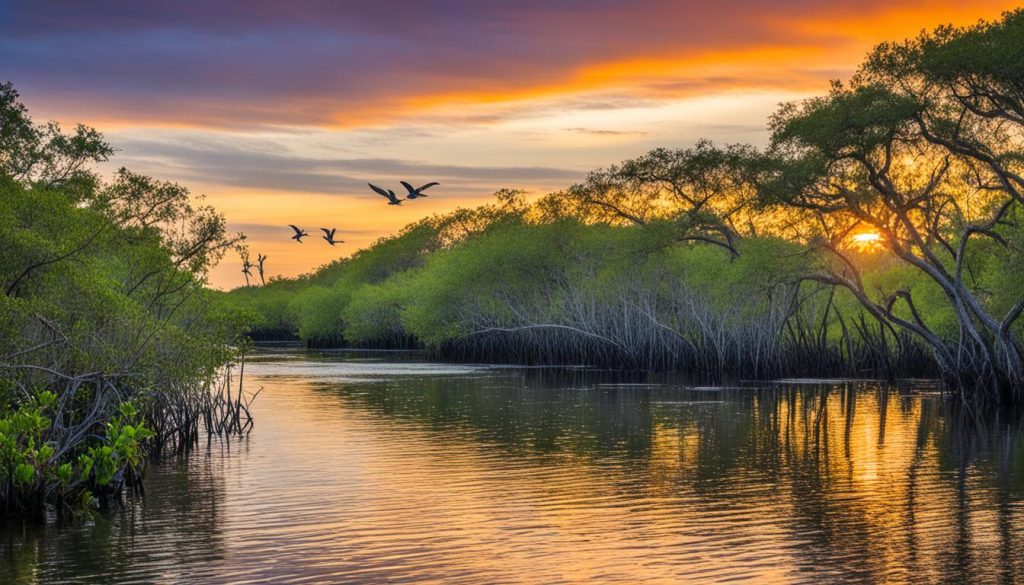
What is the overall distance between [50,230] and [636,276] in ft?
113

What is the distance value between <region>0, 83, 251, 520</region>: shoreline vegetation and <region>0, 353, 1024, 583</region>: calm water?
767mm

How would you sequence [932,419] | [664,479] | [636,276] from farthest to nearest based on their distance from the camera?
[636,276]
[932,419]
[664,479]

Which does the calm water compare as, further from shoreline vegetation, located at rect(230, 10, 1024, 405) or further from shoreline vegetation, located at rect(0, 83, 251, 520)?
shoreline vegetation, located at rect(230, 10, 1024, 405)

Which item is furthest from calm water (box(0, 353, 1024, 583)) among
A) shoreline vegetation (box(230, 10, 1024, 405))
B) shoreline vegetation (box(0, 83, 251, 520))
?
shoreline vegetation (box(230, 10, 1024, 405))

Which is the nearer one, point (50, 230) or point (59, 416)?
point (59, 416)

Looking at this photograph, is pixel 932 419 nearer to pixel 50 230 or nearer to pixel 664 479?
pixel 664 479

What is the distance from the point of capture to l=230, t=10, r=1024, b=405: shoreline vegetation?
28.8 meters

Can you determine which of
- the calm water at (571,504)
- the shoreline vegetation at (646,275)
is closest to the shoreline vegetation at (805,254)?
the shoreline vegetation at (646,275)

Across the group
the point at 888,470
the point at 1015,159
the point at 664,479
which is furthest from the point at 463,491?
the point at 1015,159

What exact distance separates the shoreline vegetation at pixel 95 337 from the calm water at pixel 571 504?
77cm

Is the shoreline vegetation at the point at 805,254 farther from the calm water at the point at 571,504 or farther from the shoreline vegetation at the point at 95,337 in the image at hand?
the calm water at the point at 571,504

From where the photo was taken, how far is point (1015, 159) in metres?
30.3

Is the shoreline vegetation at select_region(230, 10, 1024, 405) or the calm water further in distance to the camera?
the shoreline vegetation at select_region(230, 10, 1024, 405)

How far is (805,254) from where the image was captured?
3647cm
